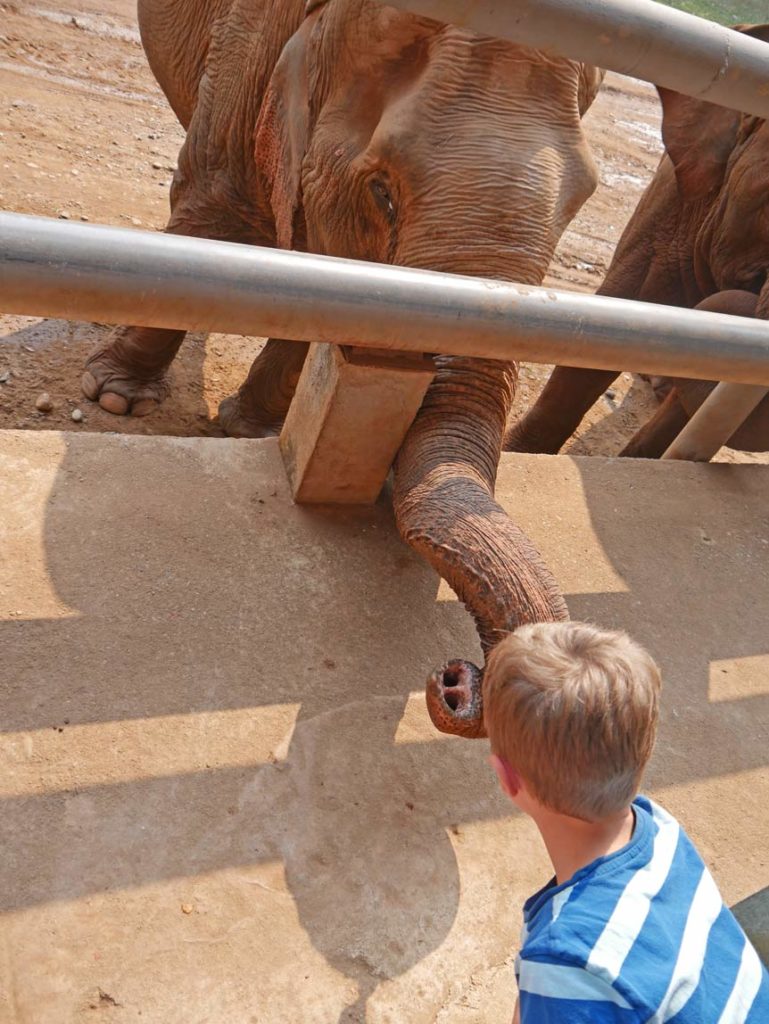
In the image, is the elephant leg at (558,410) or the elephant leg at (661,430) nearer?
the elephant leg at (661,430)

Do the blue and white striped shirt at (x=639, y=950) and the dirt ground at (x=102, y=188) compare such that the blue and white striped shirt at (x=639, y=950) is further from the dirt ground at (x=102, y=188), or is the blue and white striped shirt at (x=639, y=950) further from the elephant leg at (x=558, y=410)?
the elephant leg at (x=558, y=410)

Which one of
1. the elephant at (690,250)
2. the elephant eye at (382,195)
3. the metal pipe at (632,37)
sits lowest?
the elephant at (690,250)

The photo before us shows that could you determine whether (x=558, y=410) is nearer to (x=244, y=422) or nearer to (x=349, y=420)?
(x=244, y=422)

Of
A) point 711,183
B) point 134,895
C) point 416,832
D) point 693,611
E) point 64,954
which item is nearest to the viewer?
point 64,954

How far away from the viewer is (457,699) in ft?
6.52

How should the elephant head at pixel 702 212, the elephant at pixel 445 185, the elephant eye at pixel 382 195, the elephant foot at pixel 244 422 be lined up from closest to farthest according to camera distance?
the elephant at pixel 445 185 < the elephant eye at pixel 382 195 < the elephant foot at pixel 244 422 < the elephant head at pixel 702 212

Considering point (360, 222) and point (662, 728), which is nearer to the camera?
point (662, 728)

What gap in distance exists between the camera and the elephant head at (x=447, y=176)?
8.45 feet

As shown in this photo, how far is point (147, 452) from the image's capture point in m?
2.83

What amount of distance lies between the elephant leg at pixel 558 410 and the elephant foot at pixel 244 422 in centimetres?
150

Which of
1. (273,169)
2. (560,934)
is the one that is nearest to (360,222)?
(273,169)

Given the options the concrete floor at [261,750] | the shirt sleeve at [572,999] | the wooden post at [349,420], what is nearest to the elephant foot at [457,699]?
the concrete floor at [261,750]

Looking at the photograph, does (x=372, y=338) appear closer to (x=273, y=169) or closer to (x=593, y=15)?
(x=593, y=15)

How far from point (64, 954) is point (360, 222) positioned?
227cm
